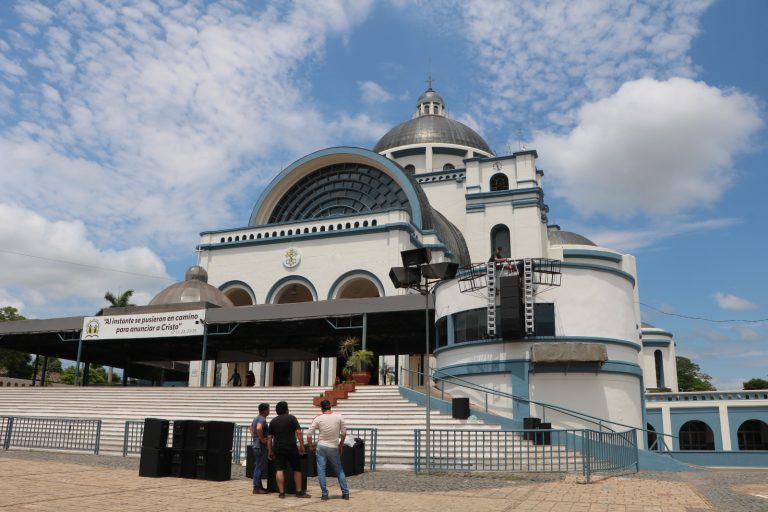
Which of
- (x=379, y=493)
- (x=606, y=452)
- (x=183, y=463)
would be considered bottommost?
(x=379, y=493)

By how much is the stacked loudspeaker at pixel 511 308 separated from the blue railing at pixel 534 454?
18.5 ft

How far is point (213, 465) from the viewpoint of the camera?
1146 centimetres

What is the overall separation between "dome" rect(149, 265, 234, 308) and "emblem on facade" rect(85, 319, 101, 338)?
2783 mm

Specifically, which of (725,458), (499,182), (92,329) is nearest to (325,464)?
(92,329)

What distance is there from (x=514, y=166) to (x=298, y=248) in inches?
616

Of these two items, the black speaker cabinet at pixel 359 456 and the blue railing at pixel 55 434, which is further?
the blue railing at pixel 55 434

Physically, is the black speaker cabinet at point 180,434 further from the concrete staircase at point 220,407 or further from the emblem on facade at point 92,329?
the emblem on facade at point 92,329

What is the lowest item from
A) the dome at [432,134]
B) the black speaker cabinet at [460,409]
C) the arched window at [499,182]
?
the black speaker cabinet at [460,409]

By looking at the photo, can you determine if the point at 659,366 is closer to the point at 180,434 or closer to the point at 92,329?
the point at 92,329

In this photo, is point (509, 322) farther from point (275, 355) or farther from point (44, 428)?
point (275, 355)

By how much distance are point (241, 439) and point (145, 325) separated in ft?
52.5

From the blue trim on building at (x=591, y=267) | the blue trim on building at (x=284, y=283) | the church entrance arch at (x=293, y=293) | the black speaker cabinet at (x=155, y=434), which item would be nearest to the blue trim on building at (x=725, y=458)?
the blue trim on building at (x=591, y=267)

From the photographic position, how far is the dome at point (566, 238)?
1867 inches

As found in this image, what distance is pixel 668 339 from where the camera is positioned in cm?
4762
